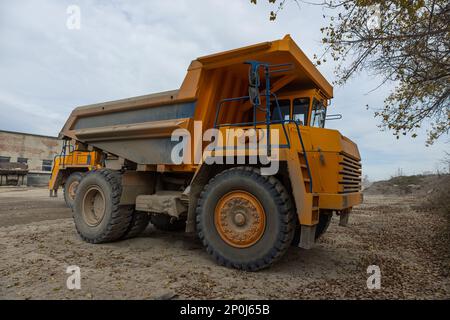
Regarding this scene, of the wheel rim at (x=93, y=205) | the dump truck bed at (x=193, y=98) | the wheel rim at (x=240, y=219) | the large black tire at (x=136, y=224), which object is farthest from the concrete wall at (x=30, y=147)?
the wheel rim at (x=240, y=219)

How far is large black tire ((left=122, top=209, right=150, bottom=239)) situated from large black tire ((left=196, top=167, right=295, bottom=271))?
73.6 inches

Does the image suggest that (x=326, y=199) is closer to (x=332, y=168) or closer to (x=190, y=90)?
(x=332, y=168)

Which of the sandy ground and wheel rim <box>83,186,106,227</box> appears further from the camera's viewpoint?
wheel rim <box>83,186,106,227</box>

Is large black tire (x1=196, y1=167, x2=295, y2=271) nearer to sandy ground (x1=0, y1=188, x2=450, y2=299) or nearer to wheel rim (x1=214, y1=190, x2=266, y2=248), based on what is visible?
wheel rim (x1=214, y1=190, x2=266, y2=248)

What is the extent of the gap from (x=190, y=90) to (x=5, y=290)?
3.40 m

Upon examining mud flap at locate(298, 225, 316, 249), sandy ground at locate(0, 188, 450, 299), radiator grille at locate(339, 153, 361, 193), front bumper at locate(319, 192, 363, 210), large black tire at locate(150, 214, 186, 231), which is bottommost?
sandy ground at locate(0, 188, 450, 299)

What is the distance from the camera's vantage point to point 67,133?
6816 millimetres

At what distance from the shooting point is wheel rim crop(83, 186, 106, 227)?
19.1ft

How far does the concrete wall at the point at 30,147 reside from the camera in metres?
28.0

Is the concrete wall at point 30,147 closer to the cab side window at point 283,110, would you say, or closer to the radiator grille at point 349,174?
the cab side window at point 283,110

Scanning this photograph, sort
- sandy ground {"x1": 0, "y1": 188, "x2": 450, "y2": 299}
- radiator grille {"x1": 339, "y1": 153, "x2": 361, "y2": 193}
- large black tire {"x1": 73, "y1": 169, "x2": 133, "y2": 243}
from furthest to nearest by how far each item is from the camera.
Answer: large black tire {"x1": 73, "y1": 169, "x2": 133, "y2": 243} → radiator grille {"x1": 339, "y1": 153, "x2": 361, "y2": 193} → sandy ground {"x1": 0, "y1": 188, "x2": 450, "y2": 299}

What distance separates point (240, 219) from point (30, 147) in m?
31.5

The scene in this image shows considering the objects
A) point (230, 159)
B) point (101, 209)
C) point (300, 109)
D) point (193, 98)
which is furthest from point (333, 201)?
point (101, 209)

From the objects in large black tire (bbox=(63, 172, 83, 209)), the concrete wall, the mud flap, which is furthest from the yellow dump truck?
the concrete wall
